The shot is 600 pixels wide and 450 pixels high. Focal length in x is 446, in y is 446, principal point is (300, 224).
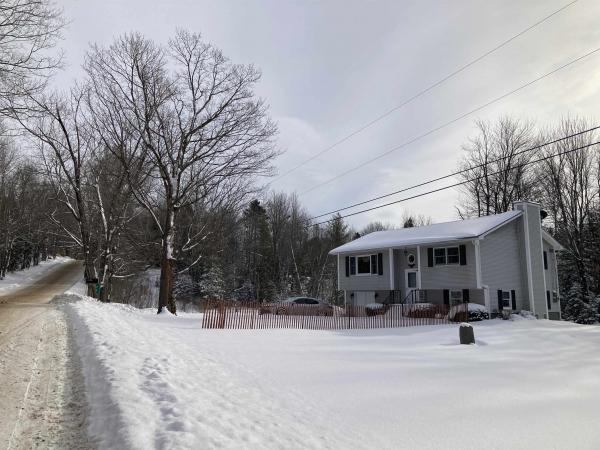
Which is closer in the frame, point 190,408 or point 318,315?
point 190,408

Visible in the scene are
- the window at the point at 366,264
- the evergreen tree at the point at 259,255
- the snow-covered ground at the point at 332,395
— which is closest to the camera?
the snow-covered ground at the point at 332,395

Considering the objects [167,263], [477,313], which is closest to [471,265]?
[477,313]

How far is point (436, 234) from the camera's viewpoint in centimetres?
2661

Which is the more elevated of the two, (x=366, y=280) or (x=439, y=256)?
(x=439, y=256)

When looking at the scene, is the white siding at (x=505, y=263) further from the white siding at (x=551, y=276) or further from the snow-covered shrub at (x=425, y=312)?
the snow-covered shrub at (x=425, y=312)

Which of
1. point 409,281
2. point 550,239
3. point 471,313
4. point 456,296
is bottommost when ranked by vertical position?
point 471,313

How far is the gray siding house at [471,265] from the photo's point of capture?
24.5 meters

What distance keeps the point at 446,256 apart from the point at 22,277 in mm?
40678

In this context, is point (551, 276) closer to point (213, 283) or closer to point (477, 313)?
point (477, 313)

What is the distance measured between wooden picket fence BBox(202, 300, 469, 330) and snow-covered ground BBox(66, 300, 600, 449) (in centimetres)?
532

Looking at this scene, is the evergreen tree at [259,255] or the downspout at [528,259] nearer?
the downspout at [528,259]

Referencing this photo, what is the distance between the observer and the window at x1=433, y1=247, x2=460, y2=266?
25.3 m

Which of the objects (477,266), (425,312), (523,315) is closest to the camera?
(425,312)

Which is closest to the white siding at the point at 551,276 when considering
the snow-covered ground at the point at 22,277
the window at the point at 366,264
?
the window at the point at 366,264
